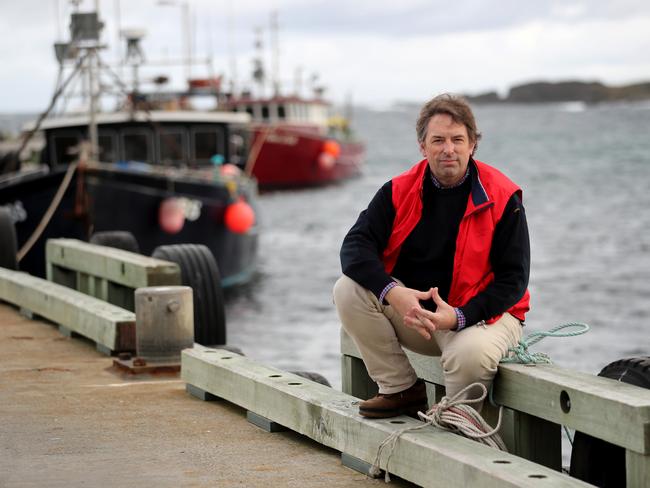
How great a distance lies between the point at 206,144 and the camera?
2100cm

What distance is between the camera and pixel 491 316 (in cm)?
471

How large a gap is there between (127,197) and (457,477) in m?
14.5

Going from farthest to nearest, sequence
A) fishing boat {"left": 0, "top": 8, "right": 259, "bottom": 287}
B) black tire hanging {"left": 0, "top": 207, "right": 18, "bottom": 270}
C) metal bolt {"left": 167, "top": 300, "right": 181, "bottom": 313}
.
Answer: fishing boat {"left": 0, "top": 8, "right": 259, "bottom": 287} → black tire hanging {"left": 0, "top": 207, "right": 18, "bottom": 270} → metal bolt {"left": 167, "top": 300, "right": 181, "bottom": 313}

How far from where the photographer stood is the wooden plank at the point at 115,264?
311 inches

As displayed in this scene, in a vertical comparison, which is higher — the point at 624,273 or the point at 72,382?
the point at 72,382

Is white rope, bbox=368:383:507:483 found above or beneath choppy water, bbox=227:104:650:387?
above

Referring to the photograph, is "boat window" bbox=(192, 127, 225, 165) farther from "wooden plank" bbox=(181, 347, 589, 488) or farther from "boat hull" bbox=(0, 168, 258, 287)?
"wooden plank" bbox=(181, 347, 589, 488)

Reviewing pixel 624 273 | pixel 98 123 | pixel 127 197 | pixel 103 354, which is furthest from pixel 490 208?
pixel 624 273

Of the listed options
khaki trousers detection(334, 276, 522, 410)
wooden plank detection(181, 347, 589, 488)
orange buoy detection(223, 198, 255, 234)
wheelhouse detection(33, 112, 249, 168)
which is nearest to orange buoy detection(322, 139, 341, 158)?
wheelhouse detection(33, 112, 249, 168)

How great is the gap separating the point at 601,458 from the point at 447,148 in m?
1.20

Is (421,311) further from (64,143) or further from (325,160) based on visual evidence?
(325,160)

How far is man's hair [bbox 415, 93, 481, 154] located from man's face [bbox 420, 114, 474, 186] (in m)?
0.02

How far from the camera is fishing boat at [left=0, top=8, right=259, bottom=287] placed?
17.8 metres

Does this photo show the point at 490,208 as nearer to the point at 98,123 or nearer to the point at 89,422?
the point at 89,422
